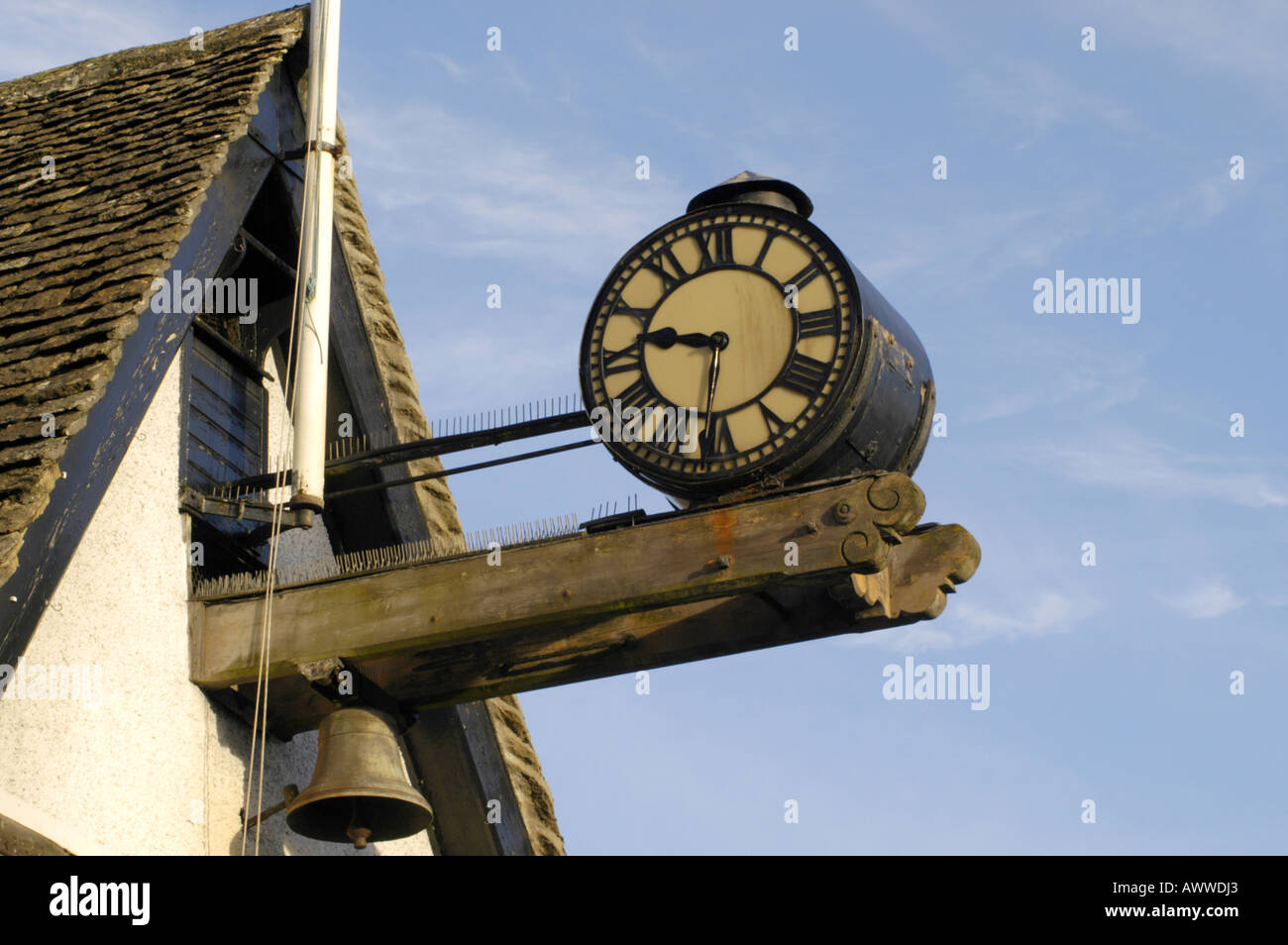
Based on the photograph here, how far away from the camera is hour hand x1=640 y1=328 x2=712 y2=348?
822cm

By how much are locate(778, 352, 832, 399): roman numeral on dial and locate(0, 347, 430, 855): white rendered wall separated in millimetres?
2580

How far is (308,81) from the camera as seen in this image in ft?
32.4

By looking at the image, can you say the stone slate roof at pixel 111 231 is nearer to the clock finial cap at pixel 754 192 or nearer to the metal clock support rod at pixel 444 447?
the metal clock support rod at pixel 444 447

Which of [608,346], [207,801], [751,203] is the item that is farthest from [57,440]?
[751,203]

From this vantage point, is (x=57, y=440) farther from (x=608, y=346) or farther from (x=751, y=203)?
(x=751, y=203)

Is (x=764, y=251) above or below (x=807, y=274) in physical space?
above

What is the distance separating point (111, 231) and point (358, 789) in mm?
2611

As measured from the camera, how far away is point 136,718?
25.9 feet

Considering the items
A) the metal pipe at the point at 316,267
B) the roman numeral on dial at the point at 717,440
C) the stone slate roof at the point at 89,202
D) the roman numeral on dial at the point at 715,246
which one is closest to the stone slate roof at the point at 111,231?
the stone slate roof at the point at 89,202

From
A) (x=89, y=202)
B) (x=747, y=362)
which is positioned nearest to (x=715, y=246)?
(x=747, y=362)

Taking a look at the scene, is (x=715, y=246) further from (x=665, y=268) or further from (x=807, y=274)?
(x=807, y=274)

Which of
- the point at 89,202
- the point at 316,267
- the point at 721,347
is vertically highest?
the point at 89,202

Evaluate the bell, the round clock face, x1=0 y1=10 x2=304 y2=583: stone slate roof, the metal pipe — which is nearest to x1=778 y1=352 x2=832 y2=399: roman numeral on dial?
the round clock face

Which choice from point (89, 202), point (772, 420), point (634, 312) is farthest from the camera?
point (89, 202)
